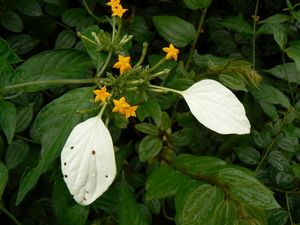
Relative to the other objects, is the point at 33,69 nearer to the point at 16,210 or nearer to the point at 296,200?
the point at 16,210

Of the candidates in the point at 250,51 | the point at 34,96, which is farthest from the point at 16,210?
the point at 250,51

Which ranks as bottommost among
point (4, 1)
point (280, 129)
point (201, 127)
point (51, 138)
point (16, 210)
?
point (16, 210)

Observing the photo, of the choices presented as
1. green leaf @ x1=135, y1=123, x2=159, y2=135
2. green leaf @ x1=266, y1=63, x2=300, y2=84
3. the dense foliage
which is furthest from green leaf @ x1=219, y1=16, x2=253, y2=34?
green leaf @ x1=135, y1=123, x2=159, y2=135

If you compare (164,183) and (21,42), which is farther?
(21,42)

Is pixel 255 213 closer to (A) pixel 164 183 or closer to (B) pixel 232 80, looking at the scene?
(A) pixel 164 183

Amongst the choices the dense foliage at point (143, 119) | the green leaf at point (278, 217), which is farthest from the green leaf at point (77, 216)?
the green leaf at point (278, 217)

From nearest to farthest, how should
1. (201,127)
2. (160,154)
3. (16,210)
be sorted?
(160,154) < (16,210) < (201,127)

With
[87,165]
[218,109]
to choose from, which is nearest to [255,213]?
[218,109]
